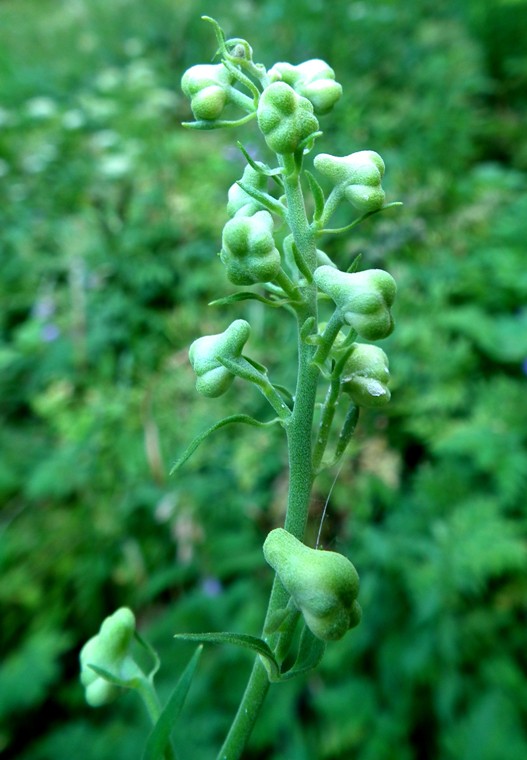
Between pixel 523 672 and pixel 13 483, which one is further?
pixel 13 483

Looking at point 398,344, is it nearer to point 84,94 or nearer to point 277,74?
point 277,74

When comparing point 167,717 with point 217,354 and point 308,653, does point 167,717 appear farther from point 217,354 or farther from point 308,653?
point 217,354

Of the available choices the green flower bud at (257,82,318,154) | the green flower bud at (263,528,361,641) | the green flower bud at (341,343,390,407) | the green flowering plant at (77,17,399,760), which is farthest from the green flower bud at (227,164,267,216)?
the green flower bud at (263,528,361,641)

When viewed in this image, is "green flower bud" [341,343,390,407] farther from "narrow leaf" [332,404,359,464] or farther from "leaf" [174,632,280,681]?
"leaf" [174,632,280,681]

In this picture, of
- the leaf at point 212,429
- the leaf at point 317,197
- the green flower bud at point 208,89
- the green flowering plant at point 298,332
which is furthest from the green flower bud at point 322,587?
the green flower bud at point 208,89

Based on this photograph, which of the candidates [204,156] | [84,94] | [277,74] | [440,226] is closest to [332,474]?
[440,226]

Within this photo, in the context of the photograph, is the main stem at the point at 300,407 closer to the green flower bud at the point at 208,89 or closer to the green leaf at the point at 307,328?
the green leaf at the point at 307,328

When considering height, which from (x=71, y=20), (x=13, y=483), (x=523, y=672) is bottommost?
(x=523, y=672)
